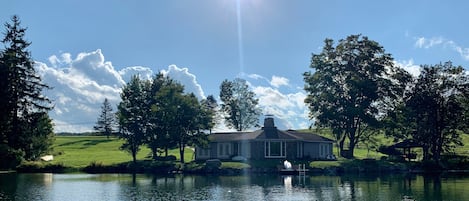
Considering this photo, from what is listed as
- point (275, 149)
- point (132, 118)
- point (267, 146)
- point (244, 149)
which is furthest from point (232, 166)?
point (132, 118)

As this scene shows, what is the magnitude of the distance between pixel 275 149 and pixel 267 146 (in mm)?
1150

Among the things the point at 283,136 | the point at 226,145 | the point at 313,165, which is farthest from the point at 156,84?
the point at 313,165

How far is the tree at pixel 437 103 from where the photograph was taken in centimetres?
6456

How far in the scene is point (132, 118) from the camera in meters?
66.8

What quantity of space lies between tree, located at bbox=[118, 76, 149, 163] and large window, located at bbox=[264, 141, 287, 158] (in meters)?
15.7

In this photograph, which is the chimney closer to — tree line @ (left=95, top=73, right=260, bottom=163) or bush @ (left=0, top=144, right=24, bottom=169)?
tree line @ (left=95, top=73, right=260, bottom=163)

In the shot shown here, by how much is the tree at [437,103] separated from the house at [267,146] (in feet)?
40.6

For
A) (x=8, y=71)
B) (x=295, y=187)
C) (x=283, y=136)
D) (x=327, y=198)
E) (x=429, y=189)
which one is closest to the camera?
(x=327, y=198)

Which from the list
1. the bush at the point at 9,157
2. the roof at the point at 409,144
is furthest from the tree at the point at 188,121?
the roof at the point at 409,144

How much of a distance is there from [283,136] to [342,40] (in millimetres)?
15254

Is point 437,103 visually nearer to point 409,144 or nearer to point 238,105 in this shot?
point 409,144

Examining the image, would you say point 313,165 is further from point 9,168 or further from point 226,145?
point 9,168

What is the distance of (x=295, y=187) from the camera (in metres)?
39.3

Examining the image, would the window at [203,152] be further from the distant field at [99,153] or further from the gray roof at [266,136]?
the distant field at [99,153]
